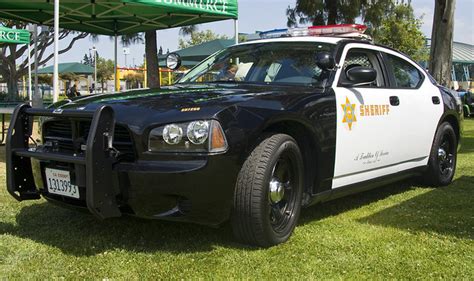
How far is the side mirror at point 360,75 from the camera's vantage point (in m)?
4.14

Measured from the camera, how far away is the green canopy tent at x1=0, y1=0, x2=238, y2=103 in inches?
341

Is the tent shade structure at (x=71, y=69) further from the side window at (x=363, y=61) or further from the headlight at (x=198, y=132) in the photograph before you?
the headlight at (x=198, y=132)

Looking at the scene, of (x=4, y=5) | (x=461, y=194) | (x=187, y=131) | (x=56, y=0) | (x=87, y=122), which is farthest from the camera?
(x=4, y=5)

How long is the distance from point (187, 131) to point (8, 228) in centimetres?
181

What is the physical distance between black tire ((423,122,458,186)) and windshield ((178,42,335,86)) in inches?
76.5

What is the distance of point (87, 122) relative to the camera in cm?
338

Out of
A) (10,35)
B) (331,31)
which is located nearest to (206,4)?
(331,31)

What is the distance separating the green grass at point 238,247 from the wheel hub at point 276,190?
1.07ft

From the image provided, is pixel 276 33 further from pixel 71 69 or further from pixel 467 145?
pixel 71 69

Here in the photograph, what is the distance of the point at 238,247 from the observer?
11.5ft

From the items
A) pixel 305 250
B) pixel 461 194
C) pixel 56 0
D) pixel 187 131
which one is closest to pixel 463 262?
pixel 305 250

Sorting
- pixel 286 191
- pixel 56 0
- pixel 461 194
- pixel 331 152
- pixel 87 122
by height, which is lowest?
pixel 461 194

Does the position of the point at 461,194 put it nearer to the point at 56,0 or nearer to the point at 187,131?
the point at 187,131

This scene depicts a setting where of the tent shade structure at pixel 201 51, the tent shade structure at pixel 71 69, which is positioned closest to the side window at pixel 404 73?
the tent shade structure at pixel 201 51
